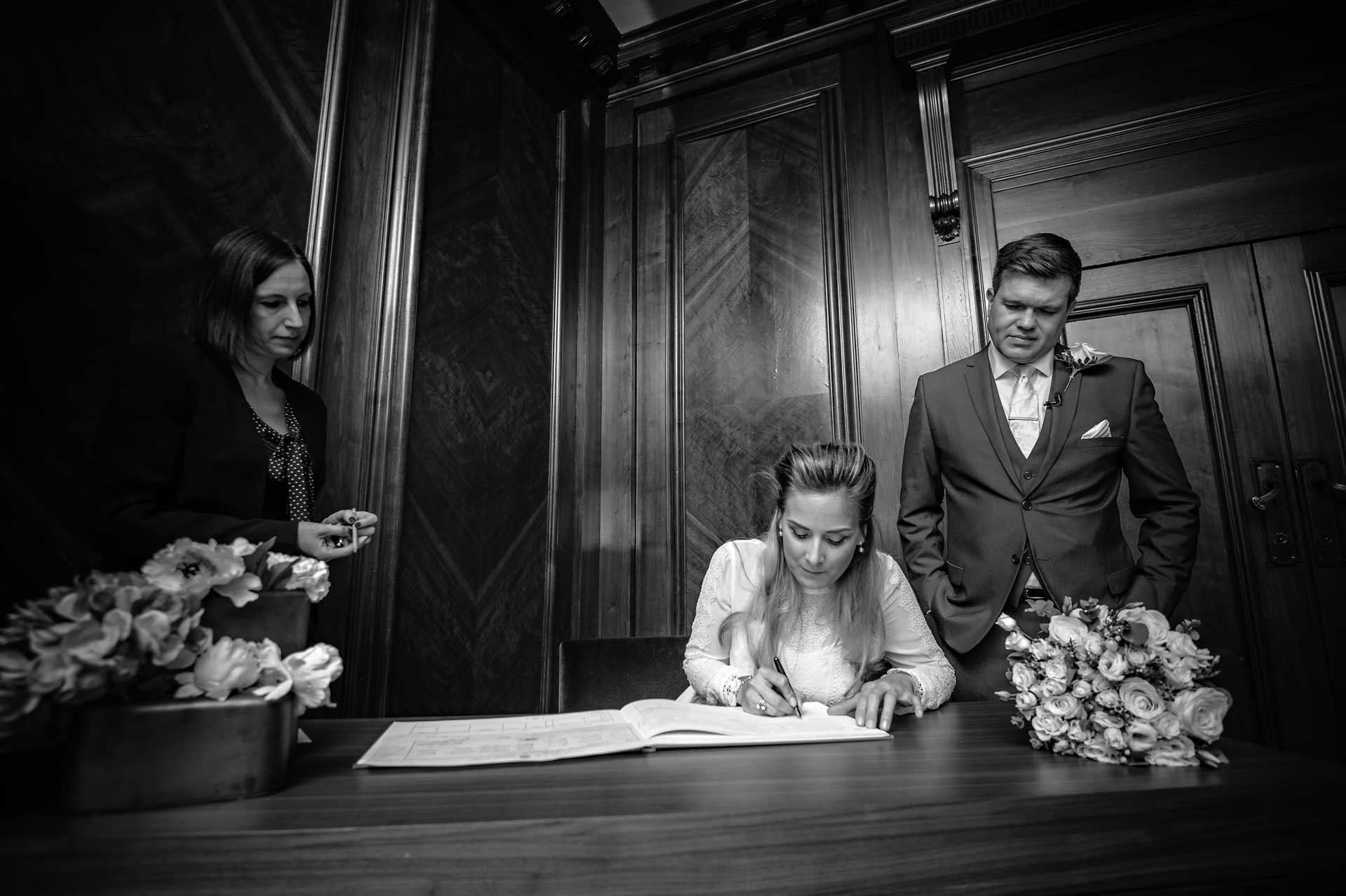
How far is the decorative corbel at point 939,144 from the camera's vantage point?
302cm

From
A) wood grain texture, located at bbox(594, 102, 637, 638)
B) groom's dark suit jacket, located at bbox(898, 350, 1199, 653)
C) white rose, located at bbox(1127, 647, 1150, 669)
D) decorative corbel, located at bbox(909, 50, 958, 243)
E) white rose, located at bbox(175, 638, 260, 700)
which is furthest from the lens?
wood grain texture, located at bbox(594, 102, 637, 638)

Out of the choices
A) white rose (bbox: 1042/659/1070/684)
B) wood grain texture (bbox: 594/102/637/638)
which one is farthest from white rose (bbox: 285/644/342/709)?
wood grain texture (bbox: 594/102/637/638)

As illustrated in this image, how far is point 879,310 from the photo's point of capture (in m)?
3.12

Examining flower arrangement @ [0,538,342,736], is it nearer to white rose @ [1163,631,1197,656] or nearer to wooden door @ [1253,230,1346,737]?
white rose @ [1163,631,1197,656]

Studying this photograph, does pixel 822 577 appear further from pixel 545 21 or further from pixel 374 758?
pixel 545 21

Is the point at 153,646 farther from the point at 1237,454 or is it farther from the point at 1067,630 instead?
the point at 1237,454

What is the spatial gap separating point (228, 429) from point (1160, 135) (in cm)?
319

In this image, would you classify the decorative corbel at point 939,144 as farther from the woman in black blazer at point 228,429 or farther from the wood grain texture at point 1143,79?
the woman in black blazer at point 228,429

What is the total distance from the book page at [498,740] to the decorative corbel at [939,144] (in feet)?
8.31

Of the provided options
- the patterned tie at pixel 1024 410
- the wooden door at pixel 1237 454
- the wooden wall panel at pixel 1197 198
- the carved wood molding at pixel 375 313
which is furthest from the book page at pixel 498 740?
the wooden wall panel at pixel 1197 198

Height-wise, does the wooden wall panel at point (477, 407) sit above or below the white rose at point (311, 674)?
above

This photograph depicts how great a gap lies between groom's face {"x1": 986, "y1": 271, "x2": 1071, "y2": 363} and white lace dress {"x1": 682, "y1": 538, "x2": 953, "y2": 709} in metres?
0.72

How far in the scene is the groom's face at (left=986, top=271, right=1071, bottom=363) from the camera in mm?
2062

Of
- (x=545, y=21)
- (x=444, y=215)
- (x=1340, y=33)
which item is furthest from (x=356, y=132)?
(x=1340, y=33)
